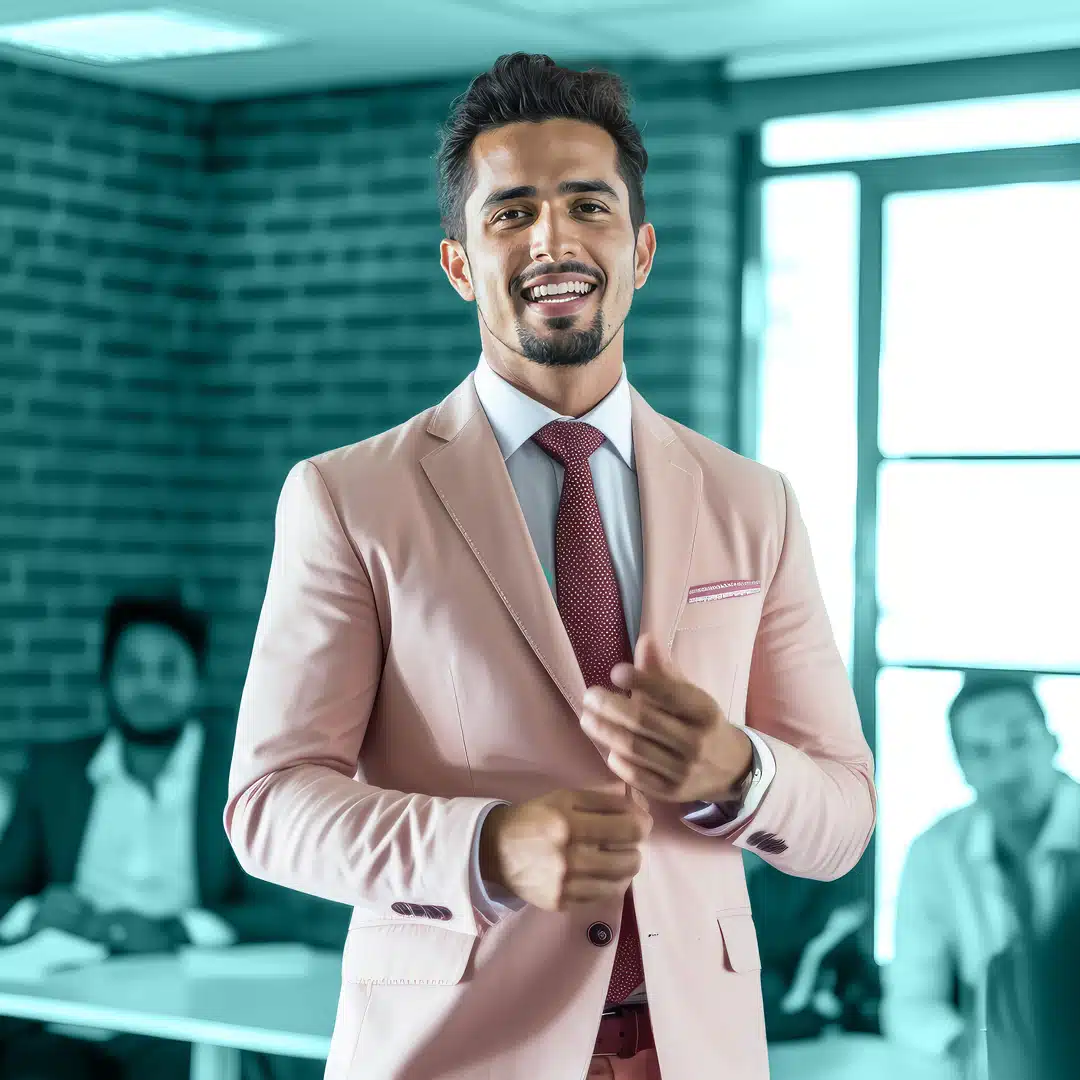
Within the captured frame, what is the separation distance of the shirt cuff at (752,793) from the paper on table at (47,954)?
241cm

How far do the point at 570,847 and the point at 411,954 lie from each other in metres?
0.27

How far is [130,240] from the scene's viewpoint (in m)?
4.97

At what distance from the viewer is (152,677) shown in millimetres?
3924

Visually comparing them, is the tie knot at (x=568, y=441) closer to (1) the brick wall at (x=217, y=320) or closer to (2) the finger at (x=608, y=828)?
(2) the finger at (x=608, y=828)

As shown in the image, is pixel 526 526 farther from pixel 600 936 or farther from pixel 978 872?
pixel 978 872

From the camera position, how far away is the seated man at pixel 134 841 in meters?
3.56

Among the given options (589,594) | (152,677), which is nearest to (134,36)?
(152,677)

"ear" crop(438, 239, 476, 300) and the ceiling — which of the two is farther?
A: the ceiling

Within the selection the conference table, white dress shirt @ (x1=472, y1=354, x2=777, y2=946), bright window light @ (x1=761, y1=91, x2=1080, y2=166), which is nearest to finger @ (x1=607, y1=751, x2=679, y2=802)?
white dress shirt @ (x1=472, y1=354, x2=777, y2=946)

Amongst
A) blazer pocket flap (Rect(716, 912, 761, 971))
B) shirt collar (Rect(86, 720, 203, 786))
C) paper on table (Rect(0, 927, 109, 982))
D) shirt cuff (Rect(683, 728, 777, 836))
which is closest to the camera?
shirt cuff (Rect(683, 728, 777, 836))

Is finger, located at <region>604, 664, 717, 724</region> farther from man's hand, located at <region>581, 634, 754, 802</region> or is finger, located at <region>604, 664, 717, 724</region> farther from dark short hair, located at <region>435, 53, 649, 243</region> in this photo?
dark short hair, located at <region>435, 53, 649, 243</region>

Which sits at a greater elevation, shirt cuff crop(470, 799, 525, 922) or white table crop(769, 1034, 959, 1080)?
shirt cuff crop(470, 799, 525, 922)

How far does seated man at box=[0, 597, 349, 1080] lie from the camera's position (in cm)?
356

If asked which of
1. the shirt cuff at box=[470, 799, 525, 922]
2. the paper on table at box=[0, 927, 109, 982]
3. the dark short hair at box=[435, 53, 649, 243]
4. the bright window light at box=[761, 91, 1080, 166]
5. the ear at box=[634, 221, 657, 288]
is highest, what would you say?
the bright window light at box=[761, 91, 1080, 166]
